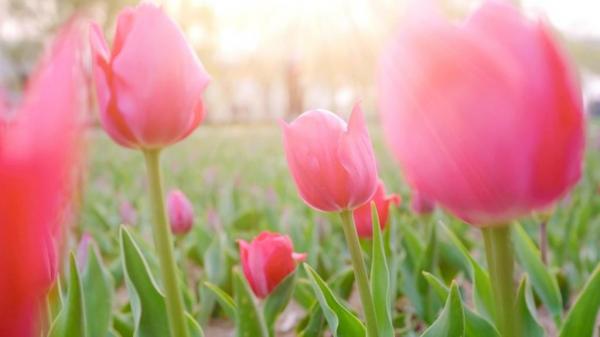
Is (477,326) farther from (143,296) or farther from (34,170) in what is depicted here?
(34,170)

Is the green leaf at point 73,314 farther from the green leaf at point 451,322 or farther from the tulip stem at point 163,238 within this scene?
the green leaf at point 451,322

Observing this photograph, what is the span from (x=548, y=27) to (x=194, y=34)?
26.9 metres

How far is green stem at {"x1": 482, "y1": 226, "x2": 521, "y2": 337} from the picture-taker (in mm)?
479

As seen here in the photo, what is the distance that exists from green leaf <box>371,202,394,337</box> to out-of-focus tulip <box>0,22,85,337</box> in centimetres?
41

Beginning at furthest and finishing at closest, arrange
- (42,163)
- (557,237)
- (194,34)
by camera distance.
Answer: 1. (194,34)
2. (557,237)
3. (42,163)

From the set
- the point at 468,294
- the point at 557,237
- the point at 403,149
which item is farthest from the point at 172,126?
Result: the point at 557,237

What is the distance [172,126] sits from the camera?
635 millimetres

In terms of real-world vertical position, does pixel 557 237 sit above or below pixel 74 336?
below

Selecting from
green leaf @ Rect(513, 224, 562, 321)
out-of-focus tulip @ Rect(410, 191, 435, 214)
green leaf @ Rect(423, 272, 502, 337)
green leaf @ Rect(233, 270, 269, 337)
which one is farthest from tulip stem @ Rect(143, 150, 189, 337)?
out-of-focus tulip @ Rect(410, 191, 435, 214)

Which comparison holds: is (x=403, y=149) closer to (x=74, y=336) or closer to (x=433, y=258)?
(x=74, y=336)

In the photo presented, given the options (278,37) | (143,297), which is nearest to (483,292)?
(143,297)

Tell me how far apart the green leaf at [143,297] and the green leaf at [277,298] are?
265 millimetres

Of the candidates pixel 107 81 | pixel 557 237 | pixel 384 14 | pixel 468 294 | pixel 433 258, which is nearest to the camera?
pixel 107 81

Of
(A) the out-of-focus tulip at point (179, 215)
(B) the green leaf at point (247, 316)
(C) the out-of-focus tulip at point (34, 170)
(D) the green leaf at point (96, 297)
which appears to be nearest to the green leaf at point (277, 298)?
(B) the green leaf at point (247, 316)
